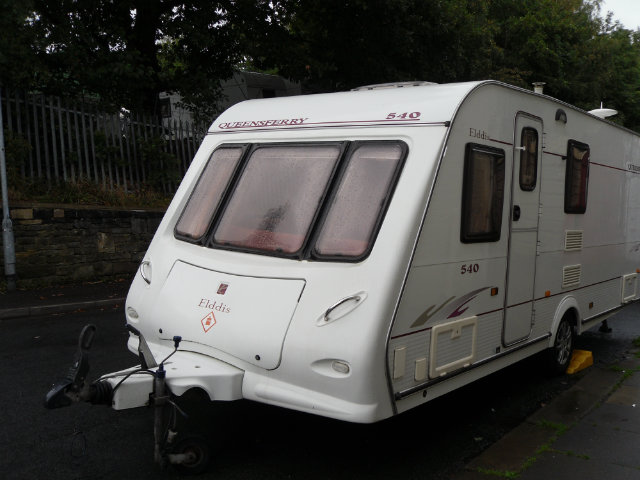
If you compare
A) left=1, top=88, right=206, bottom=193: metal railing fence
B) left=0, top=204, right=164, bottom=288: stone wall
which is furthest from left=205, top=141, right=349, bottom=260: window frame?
left=1, top=88, right=206, bottom=193: metal railing fence

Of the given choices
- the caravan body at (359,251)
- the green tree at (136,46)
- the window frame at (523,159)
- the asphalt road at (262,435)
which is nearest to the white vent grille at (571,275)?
the caravan body at (359,251)

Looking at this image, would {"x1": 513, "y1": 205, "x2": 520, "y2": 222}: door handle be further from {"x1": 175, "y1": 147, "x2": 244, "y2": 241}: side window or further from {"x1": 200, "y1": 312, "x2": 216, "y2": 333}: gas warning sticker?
{"x1": 200, "y1": 312, "x2": 216, "y2": 333}: gas warning sticker

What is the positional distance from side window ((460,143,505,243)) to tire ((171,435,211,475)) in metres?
2.25

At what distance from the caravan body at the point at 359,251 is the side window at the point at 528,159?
0.06ft

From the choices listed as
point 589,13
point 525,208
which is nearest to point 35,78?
point 525,208

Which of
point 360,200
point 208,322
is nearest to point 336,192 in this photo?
point 360,200

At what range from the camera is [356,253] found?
13.7 ft

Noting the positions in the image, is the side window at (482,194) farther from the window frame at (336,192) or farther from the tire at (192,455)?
the tire at (192,455)

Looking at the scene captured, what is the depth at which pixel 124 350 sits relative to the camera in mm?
6918

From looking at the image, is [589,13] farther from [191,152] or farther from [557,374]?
[557,374]

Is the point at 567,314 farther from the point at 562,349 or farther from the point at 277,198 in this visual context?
the point at 277,198

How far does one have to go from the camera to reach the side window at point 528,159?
213 inches

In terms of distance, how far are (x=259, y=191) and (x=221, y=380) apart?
1517 millimetres

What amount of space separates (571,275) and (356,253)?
10.6ft
